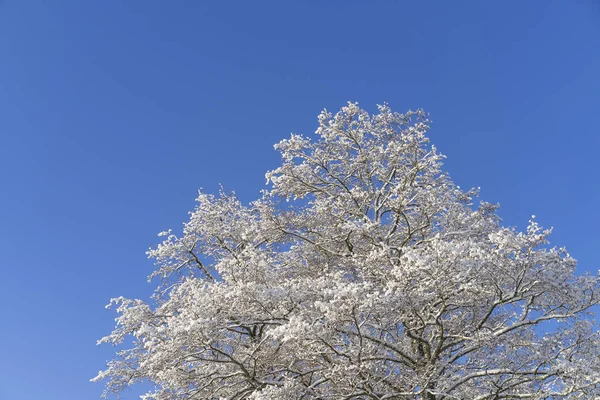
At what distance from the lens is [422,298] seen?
28.5 ft

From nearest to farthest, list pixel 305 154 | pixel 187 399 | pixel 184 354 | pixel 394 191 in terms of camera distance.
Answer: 1. pixel 184 354
2. pixel 187 399
3. pixel 394 191
4. pixel 305 154

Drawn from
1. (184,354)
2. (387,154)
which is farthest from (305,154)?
(184,354)

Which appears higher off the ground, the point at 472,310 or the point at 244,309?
the point at 244,309

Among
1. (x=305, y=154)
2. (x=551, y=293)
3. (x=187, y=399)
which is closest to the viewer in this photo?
(x=551, y=293)

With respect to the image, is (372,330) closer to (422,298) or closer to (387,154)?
(422,298)

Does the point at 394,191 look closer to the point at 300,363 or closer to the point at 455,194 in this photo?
the point at 455,194

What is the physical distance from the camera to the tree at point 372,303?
8.57 metres

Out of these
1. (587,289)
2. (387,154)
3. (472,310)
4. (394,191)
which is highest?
(387,154)

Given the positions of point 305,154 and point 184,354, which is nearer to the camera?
point 184,354

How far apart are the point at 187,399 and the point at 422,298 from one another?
5.61 meters

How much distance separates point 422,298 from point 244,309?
342 centimetres

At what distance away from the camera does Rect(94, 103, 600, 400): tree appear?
28.1 feet

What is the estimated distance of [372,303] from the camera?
8148 mm

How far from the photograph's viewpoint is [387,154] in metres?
13.2
